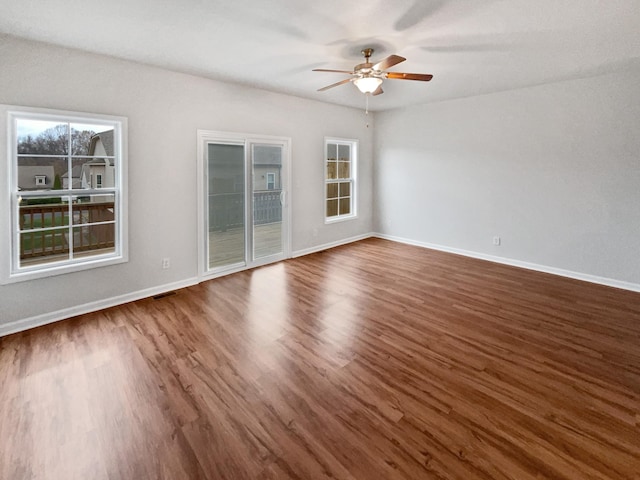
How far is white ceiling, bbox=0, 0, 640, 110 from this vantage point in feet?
8.00

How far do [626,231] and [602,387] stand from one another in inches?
116

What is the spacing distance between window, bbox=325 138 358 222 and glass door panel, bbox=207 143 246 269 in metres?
1.89

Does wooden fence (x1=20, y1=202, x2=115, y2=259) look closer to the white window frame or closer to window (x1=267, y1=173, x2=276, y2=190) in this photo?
window (x1=267, y1=173, x2=276, y2=190)

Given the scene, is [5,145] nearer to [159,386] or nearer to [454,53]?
[159,386]

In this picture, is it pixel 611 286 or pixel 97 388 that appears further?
pixel 611 286

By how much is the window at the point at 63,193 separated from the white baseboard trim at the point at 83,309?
0.42 m

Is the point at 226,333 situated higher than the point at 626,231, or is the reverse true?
the point at 626,231

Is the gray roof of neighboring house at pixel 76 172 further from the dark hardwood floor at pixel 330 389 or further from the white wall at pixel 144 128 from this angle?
the dark hardwood floor at pixel 330 389

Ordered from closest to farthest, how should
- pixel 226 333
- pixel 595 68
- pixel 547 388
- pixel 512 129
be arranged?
pixel 547 388 → pixel 226 333 → pixel 595 68 → pixel 512 129

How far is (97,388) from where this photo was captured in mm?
2246

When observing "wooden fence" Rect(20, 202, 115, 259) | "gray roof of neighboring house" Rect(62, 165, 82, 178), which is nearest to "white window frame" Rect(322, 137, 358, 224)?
"wooden fence" Rect(20, 202, 115, 259)

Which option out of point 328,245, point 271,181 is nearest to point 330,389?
point 271,181

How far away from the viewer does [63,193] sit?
3.28m

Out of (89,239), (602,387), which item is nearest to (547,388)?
(602,387)
